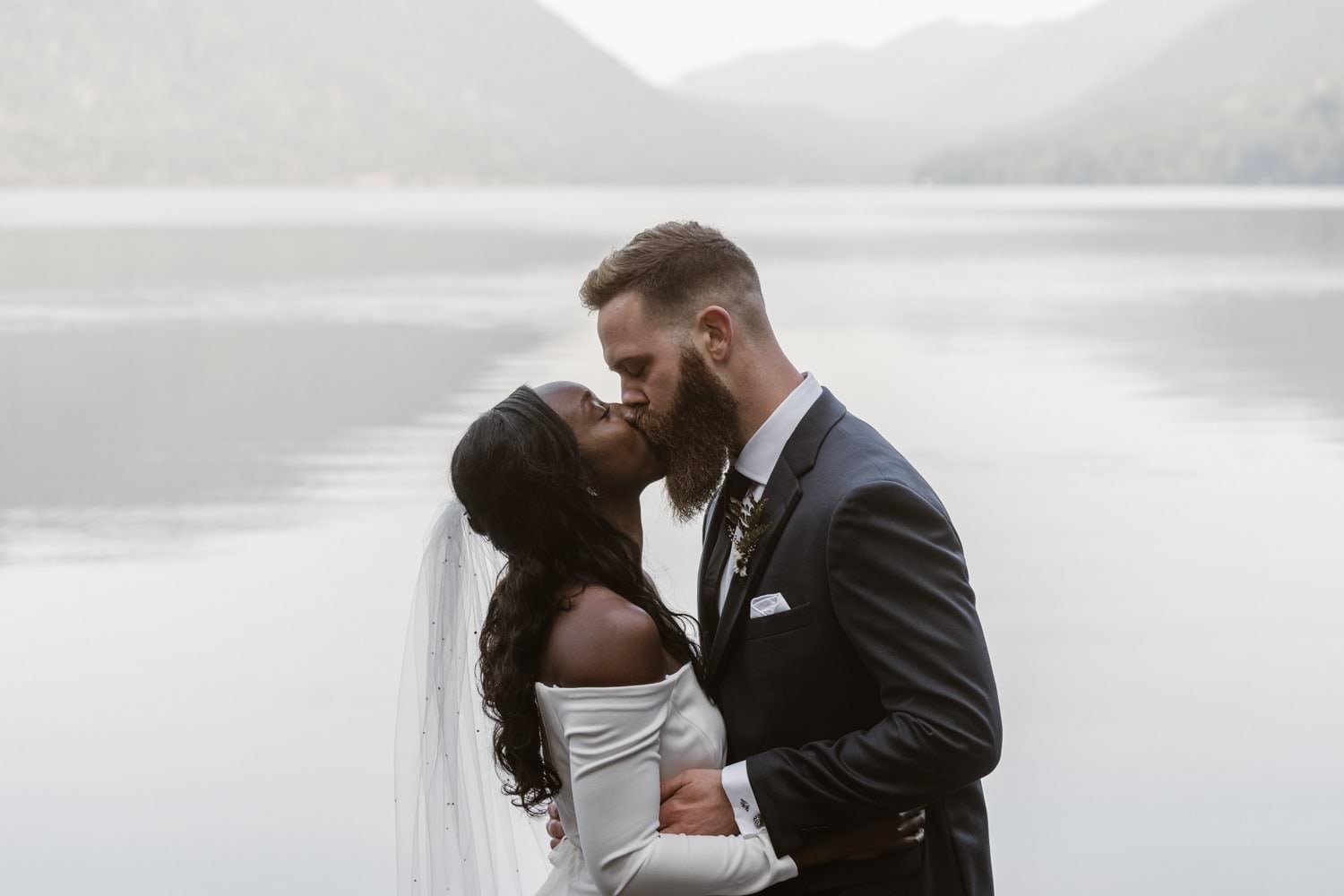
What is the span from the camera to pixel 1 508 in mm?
10273

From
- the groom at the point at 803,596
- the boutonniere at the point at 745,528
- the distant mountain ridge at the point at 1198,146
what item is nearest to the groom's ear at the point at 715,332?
the groom at the point at 803,596

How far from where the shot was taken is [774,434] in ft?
8.05

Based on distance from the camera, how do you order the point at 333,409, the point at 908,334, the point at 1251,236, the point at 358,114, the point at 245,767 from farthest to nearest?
the point at 358,114 → the point at 1251,236 → the point at 908,334 → the point at 333,409 → the point at 245,767

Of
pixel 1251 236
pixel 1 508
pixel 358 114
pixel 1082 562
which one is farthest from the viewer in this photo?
pixel 358 114

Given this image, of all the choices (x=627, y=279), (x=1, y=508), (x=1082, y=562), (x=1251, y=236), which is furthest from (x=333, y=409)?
(x=1251, y=236)

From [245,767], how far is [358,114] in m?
193

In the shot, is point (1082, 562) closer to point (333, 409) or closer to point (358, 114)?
point (333, 409)

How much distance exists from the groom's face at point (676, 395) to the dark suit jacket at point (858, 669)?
107 millimetres

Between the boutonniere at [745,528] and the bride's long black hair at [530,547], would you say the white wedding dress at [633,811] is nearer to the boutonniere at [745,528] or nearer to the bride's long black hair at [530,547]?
the bride's long black hair at [530,547]

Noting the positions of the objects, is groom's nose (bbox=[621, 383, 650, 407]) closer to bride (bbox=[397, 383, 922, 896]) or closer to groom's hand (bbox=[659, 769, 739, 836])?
bride (bbox=[397, 383, 922, 896])

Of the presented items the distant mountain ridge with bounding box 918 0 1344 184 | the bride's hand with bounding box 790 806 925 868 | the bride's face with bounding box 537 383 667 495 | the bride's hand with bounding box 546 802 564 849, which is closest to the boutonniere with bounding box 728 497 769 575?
the bride's face with bounding box 537 383 667 495

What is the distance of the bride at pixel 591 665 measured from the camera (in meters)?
2.28

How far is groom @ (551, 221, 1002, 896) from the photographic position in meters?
2.22

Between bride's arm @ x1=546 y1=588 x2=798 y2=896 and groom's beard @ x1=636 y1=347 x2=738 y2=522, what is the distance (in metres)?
0.24
